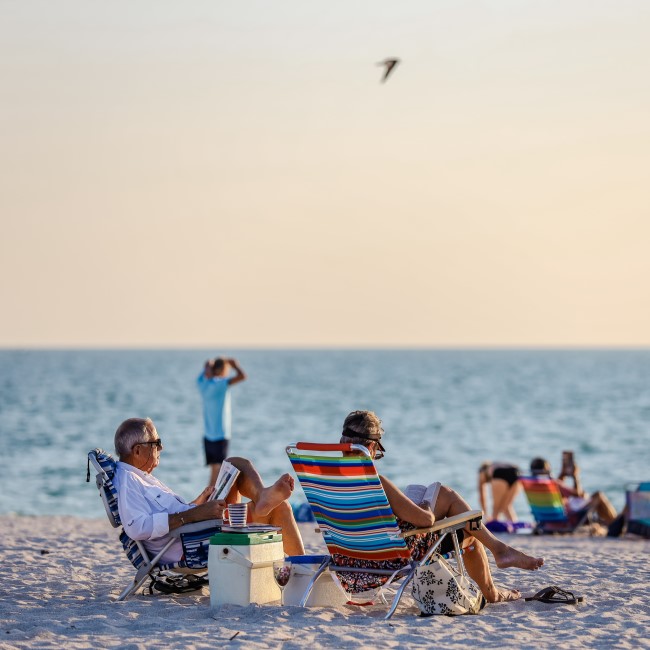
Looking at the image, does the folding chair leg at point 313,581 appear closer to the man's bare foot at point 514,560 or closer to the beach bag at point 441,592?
the beach bag at point 441,592

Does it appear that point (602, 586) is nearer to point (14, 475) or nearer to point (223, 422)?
point (223, 422)

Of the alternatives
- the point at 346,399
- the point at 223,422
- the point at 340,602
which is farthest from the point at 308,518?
the point at 346,399

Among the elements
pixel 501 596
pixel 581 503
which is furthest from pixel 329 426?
pixel 501 596

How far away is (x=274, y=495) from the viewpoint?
611 centimetres

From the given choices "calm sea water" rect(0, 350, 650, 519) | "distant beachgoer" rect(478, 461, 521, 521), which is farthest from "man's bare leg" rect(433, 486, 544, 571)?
"calm sea water" rect(0, 350, 650, 519)

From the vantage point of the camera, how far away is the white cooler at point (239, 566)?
581cm

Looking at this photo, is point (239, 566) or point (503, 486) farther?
point (503, 486)

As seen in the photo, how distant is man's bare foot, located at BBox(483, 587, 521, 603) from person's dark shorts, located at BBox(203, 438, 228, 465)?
5.01 m

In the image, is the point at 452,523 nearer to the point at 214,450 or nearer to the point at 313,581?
the point at 313,581

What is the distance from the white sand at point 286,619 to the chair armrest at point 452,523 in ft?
1.34

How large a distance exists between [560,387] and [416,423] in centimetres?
2597

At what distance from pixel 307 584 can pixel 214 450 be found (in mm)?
5134

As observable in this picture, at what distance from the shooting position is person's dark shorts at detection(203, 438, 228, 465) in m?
11.0

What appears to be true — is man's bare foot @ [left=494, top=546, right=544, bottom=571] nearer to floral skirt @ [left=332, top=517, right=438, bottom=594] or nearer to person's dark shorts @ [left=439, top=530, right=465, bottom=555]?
person's dark shorts @ [left=439, top=530, right=465, bottom=555]
